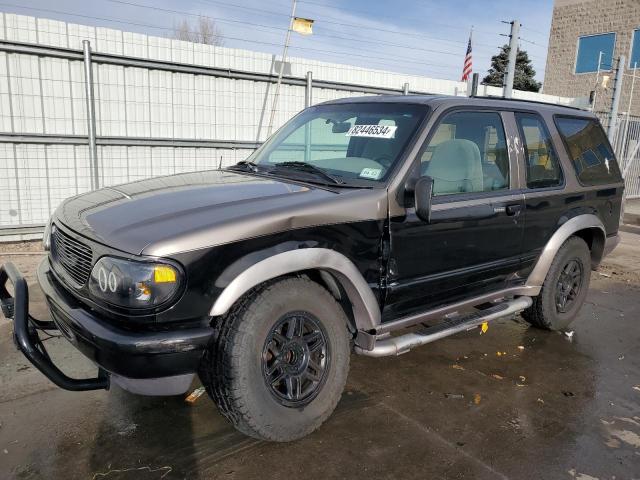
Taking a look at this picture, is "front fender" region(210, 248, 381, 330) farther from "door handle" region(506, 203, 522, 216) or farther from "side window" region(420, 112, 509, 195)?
"door handle" region(506, 203, 522, 216)

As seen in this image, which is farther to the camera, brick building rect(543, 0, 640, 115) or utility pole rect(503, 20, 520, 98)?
brick building rect(543, 0, 640, 115)

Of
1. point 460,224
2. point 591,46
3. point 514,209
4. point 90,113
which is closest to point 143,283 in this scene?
point 460,224

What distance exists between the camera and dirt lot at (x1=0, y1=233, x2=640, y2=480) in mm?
2691

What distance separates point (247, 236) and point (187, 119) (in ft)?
20.7

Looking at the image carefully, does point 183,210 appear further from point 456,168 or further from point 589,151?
point 589,151

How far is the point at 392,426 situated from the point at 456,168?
5.66ft

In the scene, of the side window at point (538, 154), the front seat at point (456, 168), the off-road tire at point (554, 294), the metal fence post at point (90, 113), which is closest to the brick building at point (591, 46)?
the off-road tire at point (554, 294)

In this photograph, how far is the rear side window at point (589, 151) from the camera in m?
4.45

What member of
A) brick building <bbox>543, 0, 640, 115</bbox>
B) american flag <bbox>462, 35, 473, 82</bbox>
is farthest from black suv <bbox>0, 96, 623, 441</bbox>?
brick building <bbox>543, 0, 640, 115</bbox>

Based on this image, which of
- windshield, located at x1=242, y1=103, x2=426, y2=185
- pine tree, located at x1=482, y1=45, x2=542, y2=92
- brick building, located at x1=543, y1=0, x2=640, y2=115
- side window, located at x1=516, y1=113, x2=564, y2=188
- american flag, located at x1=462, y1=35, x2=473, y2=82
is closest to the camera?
windshield, located at x1=242, y1=103, x2=426, y2=185

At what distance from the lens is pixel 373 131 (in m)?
3.56

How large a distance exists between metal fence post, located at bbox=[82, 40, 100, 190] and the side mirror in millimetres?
5794

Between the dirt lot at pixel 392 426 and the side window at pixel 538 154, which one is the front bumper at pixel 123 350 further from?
the side window at pixel 538 154

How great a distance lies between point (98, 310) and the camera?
2549 mm
